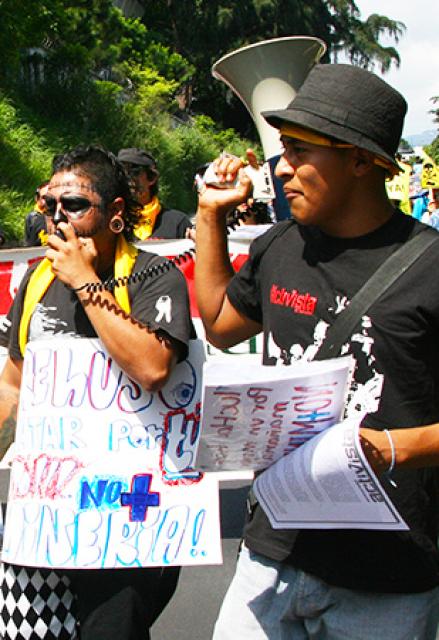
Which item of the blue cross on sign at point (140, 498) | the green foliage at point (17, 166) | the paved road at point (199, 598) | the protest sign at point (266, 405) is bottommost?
the paved road at point (199, 598)

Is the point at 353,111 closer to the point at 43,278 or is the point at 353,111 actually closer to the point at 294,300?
the point at 294,300

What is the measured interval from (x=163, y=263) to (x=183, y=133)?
30702mm

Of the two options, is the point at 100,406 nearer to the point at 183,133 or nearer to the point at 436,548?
the point at 436,548

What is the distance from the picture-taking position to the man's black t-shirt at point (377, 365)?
2.34 meters

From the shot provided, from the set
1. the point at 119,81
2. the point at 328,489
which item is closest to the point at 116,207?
the point at 328,489

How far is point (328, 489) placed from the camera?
2.25 meters

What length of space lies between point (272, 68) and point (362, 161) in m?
1.76

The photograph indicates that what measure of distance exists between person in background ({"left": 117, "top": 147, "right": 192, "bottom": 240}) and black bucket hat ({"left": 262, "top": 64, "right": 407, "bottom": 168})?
13.1 ft

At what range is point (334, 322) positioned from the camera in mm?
2402

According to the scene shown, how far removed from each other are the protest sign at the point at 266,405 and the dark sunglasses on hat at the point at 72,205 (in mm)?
996

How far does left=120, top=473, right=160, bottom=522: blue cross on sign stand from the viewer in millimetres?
2850

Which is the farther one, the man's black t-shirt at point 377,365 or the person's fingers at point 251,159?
the person's fingers at point 251,159

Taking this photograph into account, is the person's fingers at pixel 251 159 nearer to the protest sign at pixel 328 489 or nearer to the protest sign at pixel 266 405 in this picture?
the protest sign at pixel 266 405

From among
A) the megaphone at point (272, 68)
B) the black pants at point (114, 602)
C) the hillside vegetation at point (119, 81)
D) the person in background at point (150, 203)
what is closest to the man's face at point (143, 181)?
the person in background at point (150, 203)
